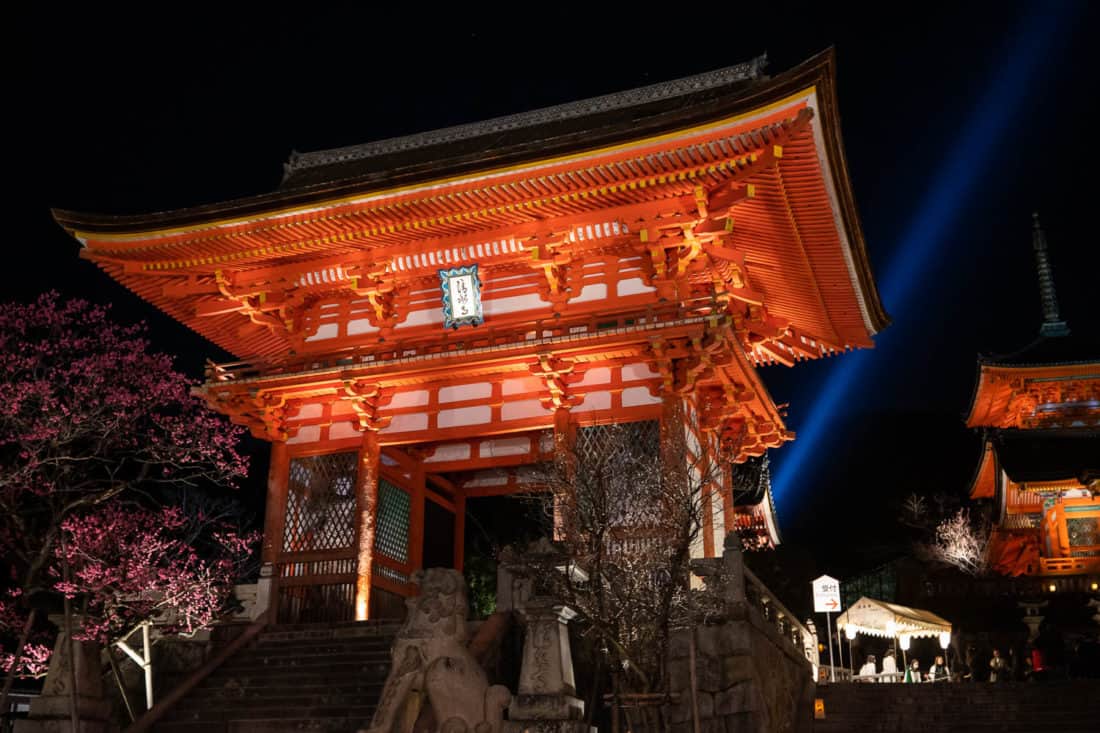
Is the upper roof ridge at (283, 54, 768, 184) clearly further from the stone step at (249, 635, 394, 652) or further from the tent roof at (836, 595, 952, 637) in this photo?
the tent roof at (836, 595, 952, 637)

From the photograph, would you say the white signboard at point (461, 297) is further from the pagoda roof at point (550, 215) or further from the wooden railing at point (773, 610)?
the wooden railing at point (773, 610)

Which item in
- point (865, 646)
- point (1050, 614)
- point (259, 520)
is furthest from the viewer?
point (259, 520)

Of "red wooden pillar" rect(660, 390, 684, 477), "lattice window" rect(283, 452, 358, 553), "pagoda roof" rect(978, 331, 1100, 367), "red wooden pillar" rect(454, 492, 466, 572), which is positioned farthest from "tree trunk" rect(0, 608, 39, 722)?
"pagoda roof" rect(978, 331, 1100, 367)

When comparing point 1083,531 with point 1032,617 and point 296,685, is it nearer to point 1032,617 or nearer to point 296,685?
point 1032,617

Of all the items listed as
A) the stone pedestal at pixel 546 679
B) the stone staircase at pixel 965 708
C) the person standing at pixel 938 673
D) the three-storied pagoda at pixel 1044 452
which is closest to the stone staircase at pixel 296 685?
the stone pedestal at pixel 546 679

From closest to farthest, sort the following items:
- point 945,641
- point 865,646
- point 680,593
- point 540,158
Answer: point 680,593 < point 540,158 < point 945,641 < point 865,646

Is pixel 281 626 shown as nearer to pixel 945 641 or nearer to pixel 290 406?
pixel 290 406

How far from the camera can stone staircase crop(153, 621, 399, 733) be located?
1220 cm

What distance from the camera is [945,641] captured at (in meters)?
26.0

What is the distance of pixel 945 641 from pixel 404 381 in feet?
57.5

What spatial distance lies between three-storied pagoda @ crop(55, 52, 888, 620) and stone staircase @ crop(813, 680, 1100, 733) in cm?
397

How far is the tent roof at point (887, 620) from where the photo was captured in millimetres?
25312

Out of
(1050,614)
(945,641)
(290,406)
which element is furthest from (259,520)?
(1050,614)

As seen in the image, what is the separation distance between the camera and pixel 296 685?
13242mm
